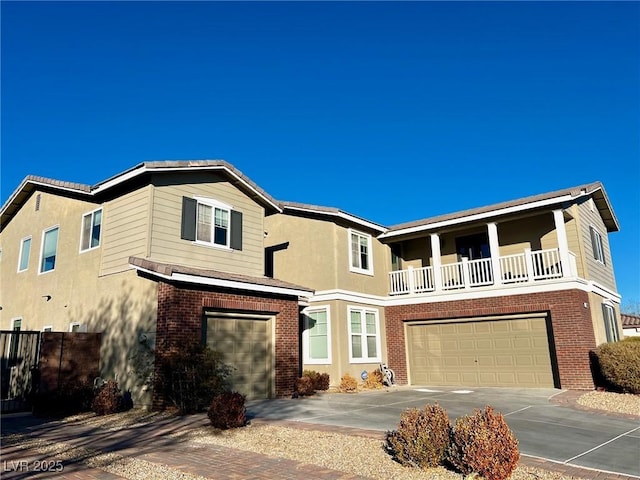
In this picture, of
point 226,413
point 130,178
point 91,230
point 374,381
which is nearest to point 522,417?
point 226,413

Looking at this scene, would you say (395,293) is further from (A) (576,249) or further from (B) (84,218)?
(B) (84,218)

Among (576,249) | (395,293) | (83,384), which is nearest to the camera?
(83,384)

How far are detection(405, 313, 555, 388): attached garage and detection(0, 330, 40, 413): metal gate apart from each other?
42.8 feet

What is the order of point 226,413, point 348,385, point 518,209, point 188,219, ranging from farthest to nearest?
1. point 518,209
2. point 348,385
3. point 188,219
4. point 226,413

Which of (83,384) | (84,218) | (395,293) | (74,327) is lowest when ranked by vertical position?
(83,384)

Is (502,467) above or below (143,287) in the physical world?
below

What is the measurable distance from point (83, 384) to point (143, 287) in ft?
9.23

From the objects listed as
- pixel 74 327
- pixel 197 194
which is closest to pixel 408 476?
pixel 197 194

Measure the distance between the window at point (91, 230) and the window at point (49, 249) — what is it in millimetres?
1959

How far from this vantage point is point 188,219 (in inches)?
555

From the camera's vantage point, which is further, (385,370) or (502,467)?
(385,370)

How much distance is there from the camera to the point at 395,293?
20.0m

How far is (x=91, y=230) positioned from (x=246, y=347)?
20.8ft

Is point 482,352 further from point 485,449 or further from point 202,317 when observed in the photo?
point 485,449
